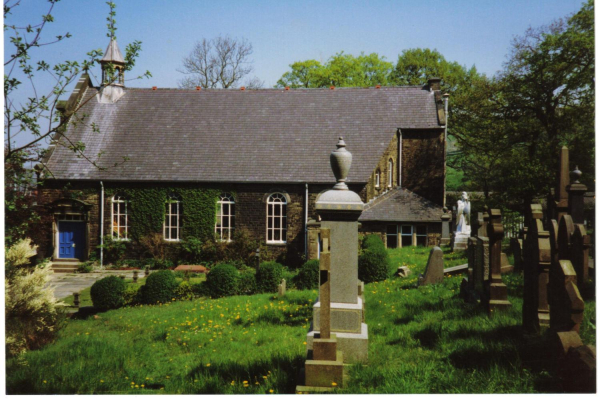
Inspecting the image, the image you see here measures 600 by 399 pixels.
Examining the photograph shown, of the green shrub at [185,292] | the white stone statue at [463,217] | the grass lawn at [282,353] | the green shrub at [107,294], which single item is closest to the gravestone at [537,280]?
the grass lawn at [282,353]

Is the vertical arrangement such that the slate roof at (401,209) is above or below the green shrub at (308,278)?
above

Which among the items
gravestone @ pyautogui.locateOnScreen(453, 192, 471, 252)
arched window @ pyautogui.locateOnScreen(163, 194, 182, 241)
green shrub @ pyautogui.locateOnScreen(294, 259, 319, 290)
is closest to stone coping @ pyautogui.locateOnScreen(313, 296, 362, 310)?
green shrub @ pyautogui.locateOnScreen(294, 259, 319, 290)

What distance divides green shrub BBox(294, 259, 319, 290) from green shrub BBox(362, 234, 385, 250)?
10.9 ft

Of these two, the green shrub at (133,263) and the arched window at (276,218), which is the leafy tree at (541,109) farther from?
the green shrub at (133,263)

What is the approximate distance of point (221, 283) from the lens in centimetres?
1395

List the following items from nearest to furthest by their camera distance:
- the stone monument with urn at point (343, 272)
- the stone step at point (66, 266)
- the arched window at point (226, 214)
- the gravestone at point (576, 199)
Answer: the stone monument with urn at point (343, 272) < the gravestone at point (576, 199) < the stone step at point (66, 266) < the arched window at point (226, 214)

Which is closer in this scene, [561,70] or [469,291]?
[469,291]

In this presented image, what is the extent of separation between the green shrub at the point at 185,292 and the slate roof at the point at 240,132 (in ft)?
23.2

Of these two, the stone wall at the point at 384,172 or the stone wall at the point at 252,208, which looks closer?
the stone wall at the point at 252,208

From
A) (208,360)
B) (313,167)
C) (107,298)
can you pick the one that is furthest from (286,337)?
(313,167)

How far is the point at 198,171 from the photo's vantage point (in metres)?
20.4

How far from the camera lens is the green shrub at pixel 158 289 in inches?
533

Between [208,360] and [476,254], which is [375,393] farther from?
[476,254]

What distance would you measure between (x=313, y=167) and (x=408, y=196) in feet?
14.6
